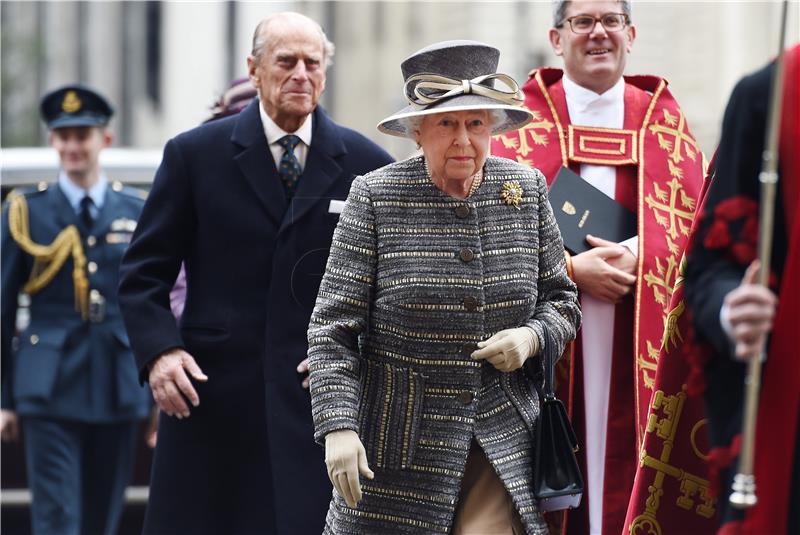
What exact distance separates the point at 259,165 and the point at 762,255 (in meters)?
2.64

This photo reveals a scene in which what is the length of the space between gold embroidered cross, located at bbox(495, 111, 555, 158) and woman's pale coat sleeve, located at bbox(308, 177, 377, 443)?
1419mm

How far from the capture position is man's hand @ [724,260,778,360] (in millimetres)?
3766

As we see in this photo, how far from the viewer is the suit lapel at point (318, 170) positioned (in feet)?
19.8

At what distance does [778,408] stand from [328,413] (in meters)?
1.24

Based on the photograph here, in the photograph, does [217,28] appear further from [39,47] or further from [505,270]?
[505,270]

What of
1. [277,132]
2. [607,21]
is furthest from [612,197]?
[277,132]

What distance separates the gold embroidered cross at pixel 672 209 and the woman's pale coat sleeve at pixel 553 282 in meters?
1.09

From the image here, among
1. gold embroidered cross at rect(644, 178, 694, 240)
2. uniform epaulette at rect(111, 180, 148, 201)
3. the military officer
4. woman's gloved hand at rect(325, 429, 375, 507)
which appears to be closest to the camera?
woman's gloved hand at rect(325, 429, 375, 507)

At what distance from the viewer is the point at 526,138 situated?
629 cm

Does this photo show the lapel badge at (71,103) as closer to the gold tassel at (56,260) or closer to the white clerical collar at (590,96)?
the gold tassel at (56,260)

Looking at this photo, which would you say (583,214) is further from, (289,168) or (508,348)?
(508,348)

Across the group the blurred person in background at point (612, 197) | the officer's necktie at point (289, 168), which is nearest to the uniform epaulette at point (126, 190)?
the officer's necktie at point (289, 168)

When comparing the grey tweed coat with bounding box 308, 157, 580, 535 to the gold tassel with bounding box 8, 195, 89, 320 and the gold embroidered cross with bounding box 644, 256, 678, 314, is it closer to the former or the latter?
the gold embroidered cross with bounding box 644, 256, 678, 314

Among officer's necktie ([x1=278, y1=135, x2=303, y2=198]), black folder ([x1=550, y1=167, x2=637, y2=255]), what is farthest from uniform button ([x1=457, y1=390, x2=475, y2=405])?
officer's necktie ([x1=278, y1=135, x2=303, y2=198])
